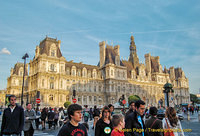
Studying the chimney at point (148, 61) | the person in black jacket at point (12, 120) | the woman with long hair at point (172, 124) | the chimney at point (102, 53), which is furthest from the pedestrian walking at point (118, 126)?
the chimney at point (148, 61)

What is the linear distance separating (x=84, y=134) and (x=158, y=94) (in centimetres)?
7759

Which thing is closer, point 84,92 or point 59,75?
point 59,75

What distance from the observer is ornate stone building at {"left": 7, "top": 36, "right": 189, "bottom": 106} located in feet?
159

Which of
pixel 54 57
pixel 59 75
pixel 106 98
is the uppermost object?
pixel 54 57

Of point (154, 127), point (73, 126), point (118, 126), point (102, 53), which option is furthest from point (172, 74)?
point (73, 126)

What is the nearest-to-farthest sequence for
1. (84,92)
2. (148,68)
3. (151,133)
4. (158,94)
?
(151,133) < (84,92) < (158,94) < (148,68)

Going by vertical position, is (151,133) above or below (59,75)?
below

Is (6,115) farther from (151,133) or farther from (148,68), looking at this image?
(148,68)

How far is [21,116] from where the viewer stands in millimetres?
6484

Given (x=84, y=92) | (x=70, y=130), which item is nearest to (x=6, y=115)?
(x=70, y=130)

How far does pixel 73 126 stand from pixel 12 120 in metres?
3.50

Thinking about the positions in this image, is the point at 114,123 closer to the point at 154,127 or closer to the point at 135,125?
the point at 135,125

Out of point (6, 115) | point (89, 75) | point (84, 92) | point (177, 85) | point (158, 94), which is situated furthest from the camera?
point (177, 85)

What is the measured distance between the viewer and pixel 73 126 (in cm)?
373
